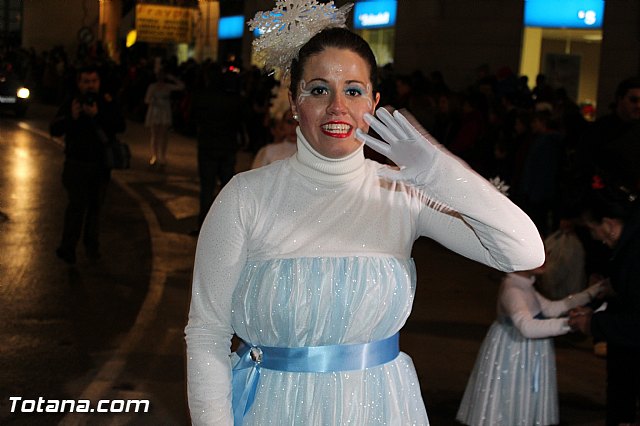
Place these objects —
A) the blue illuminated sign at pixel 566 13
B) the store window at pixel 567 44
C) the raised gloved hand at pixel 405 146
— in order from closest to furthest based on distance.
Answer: the raised gloved hand at pixel 405 146, the store window at pixel 567 44, the blue illuminated sign at pixel 566 13

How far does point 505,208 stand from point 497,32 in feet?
54.8

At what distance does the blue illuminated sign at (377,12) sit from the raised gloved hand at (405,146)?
683 inches

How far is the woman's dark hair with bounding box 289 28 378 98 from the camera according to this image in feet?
8.84

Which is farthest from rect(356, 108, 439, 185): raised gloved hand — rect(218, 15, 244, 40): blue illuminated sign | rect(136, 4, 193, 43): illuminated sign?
rect(218, 15, 244, 40): blue illuminated sign

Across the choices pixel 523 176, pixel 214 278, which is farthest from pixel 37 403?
pixel 523 176

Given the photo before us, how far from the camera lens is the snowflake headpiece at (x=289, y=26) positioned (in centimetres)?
278

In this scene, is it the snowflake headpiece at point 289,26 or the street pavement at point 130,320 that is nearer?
the snowflake headpiece at point 289,26

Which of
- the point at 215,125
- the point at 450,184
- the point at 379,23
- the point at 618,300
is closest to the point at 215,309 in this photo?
the point at 450,184

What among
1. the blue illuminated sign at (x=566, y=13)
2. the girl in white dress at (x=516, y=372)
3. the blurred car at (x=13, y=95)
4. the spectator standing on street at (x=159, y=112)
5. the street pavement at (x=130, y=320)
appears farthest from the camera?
the spectator standing on street at (x=159, y=112)

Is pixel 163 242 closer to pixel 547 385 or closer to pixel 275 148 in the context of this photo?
pixel 275 148

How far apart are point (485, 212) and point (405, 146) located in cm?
26

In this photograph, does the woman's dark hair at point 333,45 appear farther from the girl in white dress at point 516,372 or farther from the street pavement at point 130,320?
the street pavement at point 130,320
